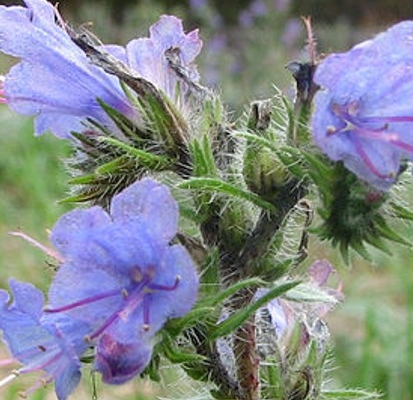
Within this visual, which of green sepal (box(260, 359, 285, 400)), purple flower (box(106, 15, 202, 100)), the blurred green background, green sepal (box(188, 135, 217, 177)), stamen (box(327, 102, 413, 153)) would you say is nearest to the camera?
stamen (box(327, 102, 413, 153))

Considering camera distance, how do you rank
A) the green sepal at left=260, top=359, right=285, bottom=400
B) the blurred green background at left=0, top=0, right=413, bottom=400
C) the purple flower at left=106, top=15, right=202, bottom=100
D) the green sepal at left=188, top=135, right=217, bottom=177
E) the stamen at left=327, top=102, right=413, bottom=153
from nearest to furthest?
the stamen at left=327, top=102, right=413, bottom=153 → the green sepal at left=188, top=135, right=217, bottom=177 → the purple flower at left=106, top=15, right=202, bottom=100 → the green sepal at left=260, top=359, right=285, bottom=400 → the blurred green background at left=0, top=0, right=413, bottom=400

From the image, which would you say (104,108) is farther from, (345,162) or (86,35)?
(345,162)

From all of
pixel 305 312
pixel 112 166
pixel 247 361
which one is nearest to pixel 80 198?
pixel 112 166

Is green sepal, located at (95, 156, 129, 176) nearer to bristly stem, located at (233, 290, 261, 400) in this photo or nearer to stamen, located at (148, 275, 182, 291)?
stamen, located at (148, 275, 182, 291)

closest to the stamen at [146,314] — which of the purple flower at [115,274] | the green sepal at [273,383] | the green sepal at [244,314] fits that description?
the purple flower at [115,274]

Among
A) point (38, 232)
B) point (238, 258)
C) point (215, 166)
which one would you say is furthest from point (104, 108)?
point (38, 232)

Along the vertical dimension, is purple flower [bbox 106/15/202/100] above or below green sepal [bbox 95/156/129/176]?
above

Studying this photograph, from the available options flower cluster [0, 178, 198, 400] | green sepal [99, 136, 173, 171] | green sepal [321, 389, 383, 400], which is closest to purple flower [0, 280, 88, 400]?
flower cluster [0, 178, 198, 400]

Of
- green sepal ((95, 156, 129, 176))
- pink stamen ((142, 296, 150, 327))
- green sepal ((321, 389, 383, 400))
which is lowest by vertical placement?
green sepal ((321, 389, 383, 400))

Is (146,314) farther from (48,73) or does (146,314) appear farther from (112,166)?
(48,73)
